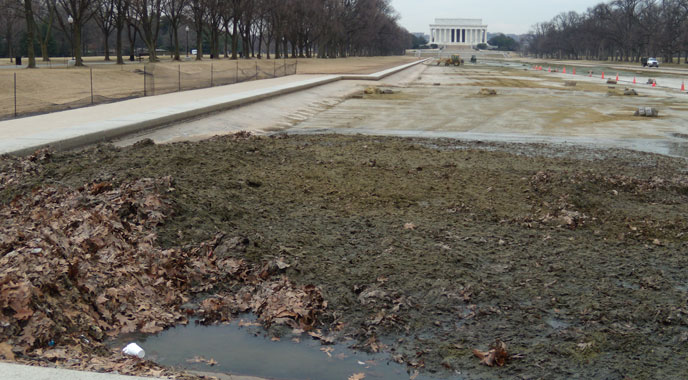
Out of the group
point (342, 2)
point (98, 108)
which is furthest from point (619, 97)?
point (342, 2)

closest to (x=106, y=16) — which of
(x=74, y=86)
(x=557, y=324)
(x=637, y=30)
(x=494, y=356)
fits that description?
(x=74, y=86)

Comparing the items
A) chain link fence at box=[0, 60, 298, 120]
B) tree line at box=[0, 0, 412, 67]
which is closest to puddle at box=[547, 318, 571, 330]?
chain link fence at box=[0, 60, 298, 120]

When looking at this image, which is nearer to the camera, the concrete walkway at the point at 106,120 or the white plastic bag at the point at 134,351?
the white plastic bag at the point at 134,351

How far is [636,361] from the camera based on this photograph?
5035mm

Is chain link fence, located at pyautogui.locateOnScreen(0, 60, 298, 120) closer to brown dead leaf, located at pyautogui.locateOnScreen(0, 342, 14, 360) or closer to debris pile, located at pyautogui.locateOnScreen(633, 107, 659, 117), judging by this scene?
brown dead leaf, located at pyautogui.locateOnScreen(0, 342, 14, 360)

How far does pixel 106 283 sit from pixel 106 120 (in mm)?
12148

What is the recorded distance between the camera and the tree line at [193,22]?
57.8 m

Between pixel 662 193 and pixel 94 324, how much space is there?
8.61 m

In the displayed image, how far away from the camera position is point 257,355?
534 centimetres

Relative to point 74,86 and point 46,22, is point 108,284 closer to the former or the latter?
point 74,86

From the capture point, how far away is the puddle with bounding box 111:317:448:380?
16.6 ft

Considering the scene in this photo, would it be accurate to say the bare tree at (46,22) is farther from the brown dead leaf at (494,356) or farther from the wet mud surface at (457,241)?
the brown dead leaf at (494,356)

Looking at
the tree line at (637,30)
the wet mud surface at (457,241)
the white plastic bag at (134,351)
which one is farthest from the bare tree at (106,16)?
the tree line at (637,30)

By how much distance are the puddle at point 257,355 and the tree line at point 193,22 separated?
42940mm
